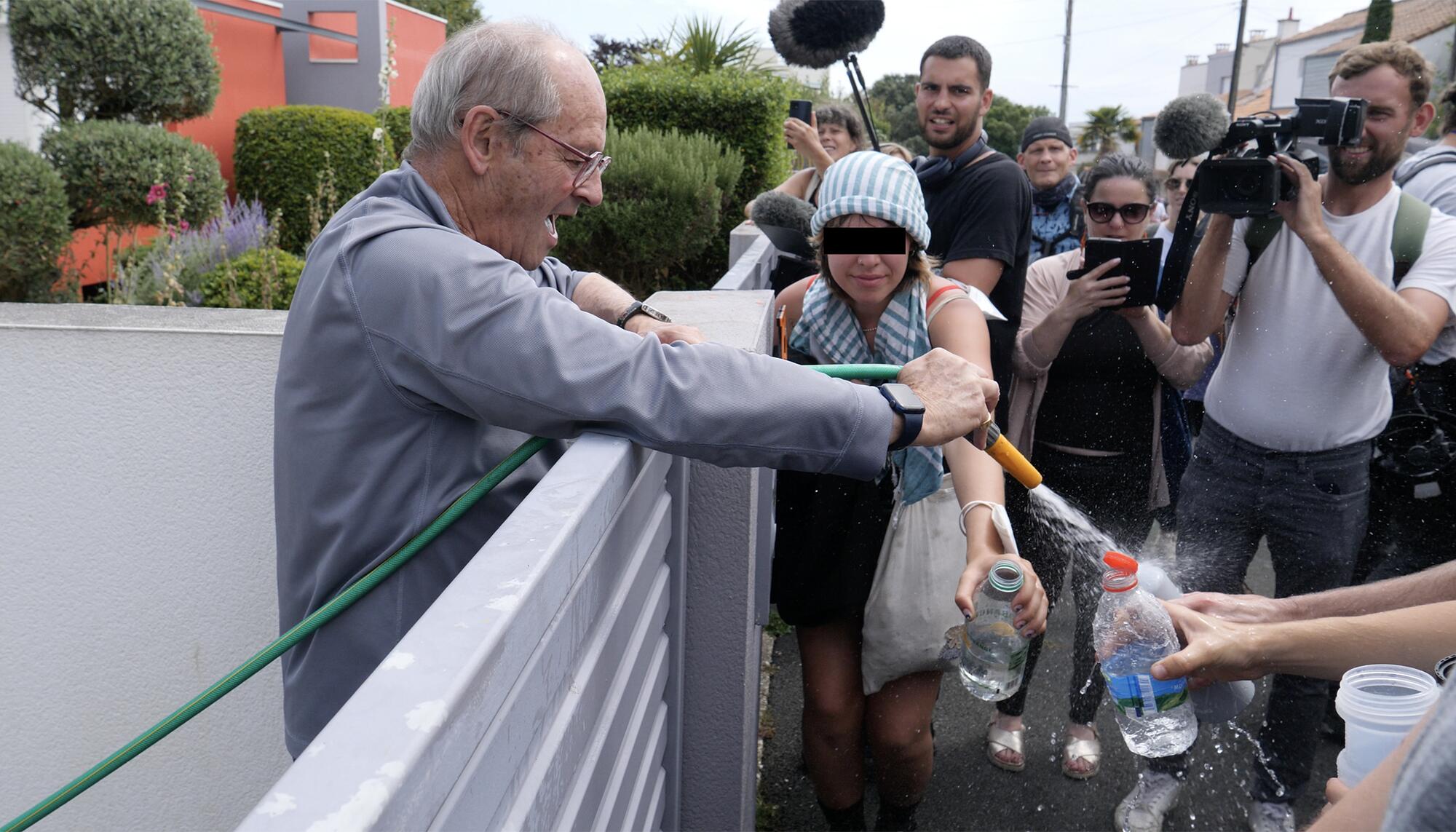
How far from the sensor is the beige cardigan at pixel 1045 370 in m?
3.99

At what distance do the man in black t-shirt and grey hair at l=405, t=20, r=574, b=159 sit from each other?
7.12 ft

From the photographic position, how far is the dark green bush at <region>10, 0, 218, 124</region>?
8.20 m

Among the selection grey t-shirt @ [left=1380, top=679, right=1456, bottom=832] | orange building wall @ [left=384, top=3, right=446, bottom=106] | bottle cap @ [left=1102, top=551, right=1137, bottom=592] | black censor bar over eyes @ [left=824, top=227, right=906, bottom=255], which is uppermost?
orange building wall @ [left=384, top=3, right=446, bottom=106]

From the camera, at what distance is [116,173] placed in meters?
7.50

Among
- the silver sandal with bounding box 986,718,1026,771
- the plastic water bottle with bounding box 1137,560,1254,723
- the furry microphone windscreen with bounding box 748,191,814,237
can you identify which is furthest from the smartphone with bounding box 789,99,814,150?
the plastic water bottle with bounding box 1137,560,1254,723

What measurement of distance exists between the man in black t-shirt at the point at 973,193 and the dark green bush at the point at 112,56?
6856mm

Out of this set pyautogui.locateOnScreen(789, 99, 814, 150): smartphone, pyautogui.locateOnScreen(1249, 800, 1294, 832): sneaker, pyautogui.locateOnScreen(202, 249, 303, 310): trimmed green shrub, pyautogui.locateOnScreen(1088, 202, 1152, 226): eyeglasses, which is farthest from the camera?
pyautogui.locateOnScreen(789, 99, 814, 150): smartphone

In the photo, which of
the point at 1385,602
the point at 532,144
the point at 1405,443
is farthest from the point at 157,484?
the point at 1405,443

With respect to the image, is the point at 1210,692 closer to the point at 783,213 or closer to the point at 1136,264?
the point at 1136,264

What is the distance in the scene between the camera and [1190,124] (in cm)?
569

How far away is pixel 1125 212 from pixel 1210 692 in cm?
223

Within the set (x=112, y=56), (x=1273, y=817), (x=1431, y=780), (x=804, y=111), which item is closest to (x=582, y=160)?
(x=1431, y=780)

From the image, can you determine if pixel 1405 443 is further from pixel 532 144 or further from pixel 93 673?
pixel 93 673

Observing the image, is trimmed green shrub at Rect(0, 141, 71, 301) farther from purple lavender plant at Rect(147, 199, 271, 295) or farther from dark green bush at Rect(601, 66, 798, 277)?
dark green bush at Rect(601, 66, 798, 277)
